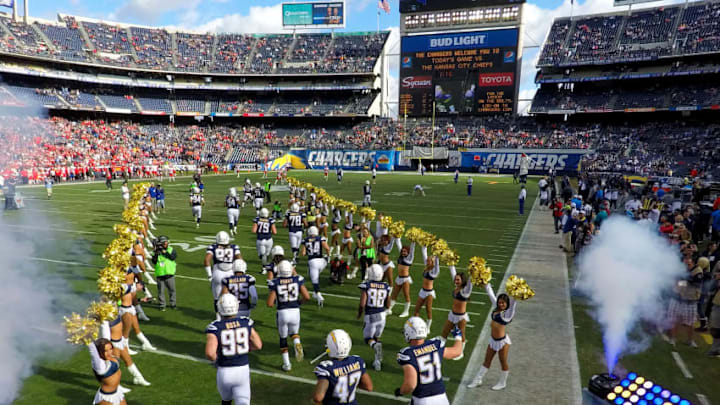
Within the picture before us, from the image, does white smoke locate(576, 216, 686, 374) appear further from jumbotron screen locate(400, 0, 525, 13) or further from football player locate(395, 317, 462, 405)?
jumbotron screen locate(400, 0, 525, 13)

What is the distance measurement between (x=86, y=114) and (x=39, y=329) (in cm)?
5776

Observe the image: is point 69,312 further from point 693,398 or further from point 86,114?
point 86,114

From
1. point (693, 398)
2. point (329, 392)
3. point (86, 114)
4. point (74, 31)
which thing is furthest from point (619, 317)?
point (74, 31)

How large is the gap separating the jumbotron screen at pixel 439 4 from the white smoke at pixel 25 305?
53630 mm

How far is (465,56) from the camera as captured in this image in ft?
186

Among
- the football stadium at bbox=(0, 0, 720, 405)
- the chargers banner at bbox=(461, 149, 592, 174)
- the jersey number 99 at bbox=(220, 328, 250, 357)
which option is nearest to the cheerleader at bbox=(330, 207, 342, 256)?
the football stadium at bbox=(0, 0, 720, 405)

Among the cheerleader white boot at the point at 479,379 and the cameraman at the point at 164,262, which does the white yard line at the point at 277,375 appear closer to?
the cheerleader white boot at the point at 479,379

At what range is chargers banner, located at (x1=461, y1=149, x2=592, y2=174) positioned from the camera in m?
49.6

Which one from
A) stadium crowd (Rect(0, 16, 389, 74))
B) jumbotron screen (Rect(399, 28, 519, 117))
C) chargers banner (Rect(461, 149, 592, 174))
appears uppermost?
stadium crowd (Rect(0, 16, 389, 74))

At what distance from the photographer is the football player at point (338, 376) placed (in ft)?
13.7

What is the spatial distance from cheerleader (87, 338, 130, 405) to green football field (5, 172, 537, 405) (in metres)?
1.36

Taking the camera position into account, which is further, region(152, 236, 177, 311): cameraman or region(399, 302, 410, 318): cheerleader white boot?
region(399, 302, 410, 318): cheerleader white boot

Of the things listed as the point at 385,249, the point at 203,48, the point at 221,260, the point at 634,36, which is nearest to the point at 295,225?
the point at 385,249

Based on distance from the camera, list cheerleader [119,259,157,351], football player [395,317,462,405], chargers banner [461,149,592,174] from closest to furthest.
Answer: football player [395,317,462,405], cheerleader [119,259,157,351], chargers banner [461,149,592,174]
